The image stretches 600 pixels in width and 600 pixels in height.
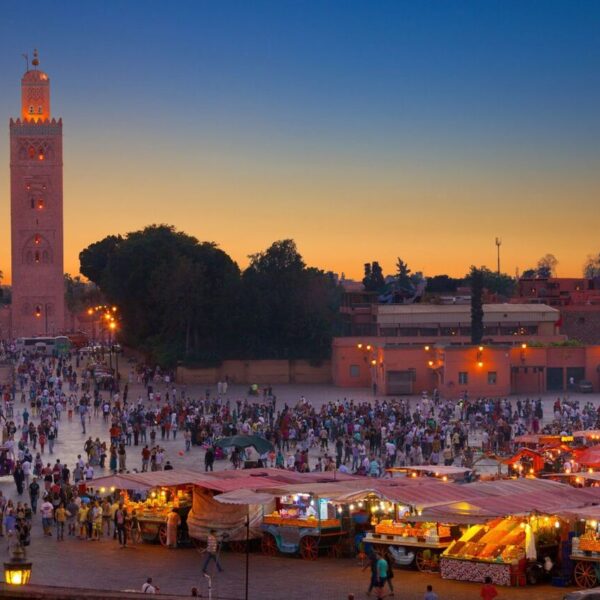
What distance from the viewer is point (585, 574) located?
18.3 meters

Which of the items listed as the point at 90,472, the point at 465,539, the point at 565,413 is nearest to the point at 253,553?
the point at 465,539

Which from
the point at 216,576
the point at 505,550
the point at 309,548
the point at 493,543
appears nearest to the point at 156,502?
the point at 309,548

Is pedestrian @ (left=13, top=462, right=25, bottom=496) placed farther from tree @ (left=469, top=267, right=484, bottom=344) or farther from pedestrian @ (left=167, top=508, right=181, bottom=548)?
tree @ (left=469, top=267, right=484, bottom=344)

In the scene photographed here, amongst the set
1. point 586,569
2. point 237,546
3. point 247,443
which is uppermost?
point 247,443

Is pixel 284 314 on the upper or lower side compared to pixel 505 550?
upper

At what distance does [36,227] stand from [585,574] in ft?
262

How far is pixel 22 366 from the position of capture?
5816 cm

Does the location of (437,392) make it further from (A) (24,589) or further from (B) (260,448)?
(A) (24,589)

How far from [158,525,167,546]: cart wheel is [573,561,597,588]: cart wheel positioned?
6.96m

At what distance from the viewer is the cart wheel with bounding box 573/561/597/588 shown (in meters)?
18.2

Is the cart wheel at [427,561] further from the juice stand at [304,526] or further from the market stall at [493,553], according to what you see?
the juice stand at [304,526]

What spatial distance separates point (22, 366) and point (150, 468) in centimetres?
2805

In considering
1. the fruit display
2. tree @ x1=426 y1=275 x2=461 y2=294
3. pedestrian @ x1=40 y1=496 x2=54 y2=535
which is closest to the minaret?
tree @ x1=426 y1=275 x2=461 y2=294

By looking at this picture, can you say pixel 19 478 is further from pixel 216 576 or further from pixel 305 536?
pixel 216 576
